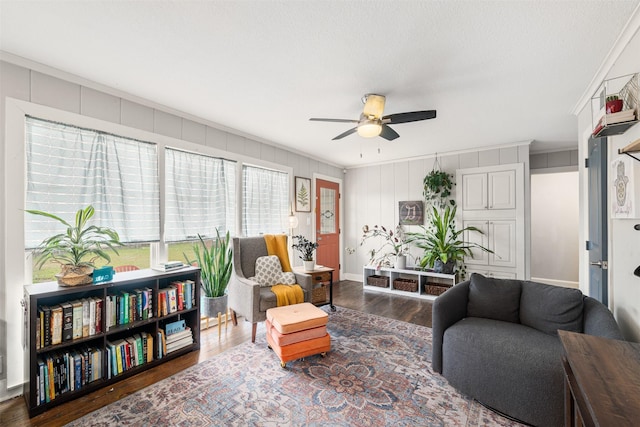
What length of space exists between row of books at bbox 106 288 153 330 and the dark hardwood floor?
A: 46cm

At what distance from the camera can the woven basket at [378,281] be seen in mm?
4895

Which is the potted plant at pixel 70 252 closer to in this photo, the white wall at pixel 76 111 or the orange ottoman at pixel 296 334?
the white wall at pixel 76 111

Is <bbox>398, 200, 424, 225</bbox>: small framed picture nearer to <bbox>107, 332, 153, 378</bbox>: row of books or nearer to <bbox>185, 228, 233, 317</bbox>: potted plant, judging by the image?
<bbox>185, 228, 233, 317</bbox>: potted plant

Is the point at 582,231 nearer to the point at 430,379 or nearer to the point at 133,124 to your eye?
the point at 430,379

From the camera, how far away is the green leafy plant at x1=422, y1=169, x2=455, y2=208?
4.66 meters

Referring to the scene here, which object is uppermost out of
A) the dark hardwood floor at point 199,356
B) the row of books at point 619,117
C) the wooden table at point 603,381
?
the row of books at point 619,117

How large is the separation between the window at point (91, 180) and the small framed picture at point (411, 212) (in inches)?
157

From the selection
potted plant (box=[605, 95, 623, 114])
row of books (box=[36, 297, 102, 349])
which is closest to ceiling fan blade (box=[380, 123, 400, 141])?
potted plant (box=[605, 95, 623, 114])

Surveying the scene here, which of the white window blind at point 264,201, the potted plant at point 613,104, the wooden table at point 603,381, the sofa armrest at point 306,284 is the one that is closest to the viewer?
the wooden table at point 603,381

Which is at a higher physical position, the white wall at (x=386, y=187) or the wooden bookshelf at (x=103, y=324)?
the white wall at (x=386, y=187)

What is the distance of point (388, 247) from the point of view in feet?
17.6

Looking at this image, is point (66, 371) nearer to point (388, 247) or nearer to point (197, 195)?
point (197, 195)

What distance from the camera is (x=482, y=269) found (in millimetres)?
4465

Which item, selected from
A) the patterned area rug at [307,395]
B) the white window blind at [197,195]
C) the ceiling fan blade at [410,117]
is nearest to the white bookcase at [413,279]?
the patterned area rug at [307,395]
